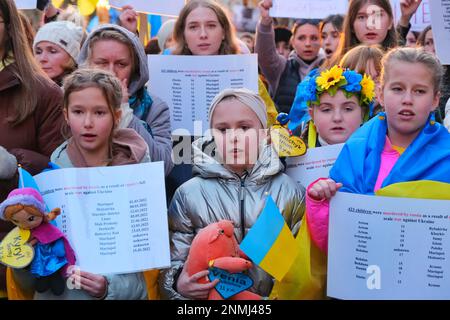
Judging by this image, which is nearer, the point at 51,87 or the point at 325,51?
the point at 51,87

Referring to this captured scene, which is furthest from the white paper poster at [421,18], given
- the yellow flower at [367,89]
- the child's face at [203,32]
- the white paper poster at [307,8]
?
the yellow flower at [367,89]

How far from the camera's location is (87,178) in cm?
401

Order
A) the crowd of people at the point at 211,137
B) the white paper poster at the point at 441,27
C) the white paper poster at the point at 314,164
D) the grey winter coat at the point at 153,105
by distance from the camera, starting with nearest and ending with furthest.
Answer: the crowd of people at the point at 211,137 < the white paper poster at the point at 314,164 < the grey winter coat at the point at 153,105 < the white paper poster at the point at 441,27

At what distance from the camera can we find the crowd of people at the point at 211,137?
406 centimetres

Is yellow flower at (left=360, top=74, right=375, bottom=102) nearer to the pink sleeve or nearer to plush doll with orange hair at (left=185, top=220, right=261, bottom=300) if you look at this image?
the pink sleeve

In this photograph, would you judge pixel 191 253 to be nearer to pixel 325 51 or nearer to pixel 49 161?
pixel 49 161

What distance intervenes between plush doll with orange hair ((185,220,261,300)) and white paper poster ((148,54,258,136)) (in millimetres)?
1587

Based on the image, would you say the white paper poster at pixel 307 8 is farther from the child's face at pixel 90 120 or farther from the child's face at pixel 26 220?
the child's face at pixel 26 220

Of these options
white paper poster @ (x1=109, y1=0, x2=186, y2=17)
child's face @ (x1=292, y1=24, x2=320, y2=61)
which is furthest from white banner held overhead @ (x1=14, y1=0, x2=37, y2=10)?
child's face @ (x1=292, y1=24, x2=320, y2=61)

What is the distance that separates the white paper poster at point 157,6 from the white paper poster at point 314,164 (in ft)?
6.88

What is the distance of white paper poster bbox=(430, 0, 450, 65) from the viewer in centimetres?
567

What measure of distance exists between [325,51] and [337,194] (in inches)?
155
